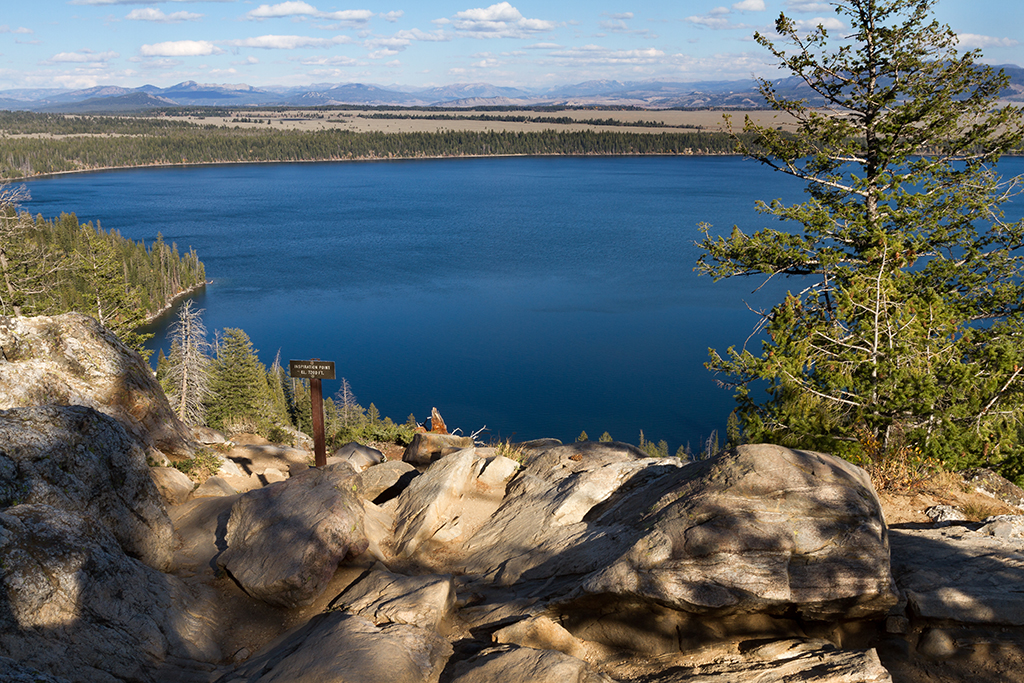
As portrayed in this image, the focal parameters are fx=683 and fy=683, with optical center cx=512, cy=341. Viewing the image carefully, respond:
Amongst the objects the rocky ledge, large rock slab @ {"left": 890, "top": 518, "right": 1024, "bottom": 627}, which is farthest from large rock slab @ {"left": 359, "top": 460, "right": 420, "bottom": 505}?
large rock slab @ {"left": 890, "top": 518, "right": 1024, "bottom": 627}

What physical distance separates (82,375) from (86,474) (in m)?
4.56

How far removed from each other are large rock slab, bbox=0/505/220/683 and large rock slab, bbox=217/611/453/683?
2.06 ft

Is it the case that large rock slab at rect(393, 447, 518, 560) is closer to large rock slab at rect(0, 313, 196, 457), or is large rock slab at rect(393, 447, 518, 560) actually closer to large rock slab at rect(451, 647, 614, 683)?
large rock slab at rect(451, 647, 614, 683)

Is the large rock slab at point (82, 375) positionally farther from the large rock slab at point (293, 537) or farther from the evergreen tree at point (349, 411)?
the evergreen tree at point (349, 411)

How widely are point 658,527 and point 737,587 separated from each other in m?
0.90

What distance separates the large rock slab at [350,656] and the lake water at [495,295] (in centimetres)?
3826

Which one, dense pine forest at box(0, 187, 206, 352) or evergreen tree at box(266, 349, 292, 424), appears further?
evergreen tree at box(266, 349, 292, 424)

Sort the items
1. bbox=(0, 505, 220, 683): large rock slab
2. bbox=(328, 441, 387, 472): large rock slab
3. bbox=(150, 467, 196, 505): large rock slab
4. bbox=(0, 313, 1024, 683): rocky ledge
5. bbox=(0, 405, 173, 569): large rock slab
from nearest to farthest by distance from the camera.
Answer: bbox=(0, 505, 220, 683): large rock slab → bbox=(0, 313, 1024, 683): rocky ledge → bbox=(0, 405, 173, 569): large rock slab → bbox=(150, 467, 196, 505): large rock slab → bbox=(328, 441, 387, 472): large rock slab

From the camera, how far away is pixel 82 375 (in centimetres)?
1132

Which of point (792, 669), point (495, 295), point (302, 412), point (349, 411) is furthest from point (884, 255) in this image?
point (495, 295)

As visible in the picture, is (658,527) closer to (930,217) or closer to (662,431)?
(930,217)

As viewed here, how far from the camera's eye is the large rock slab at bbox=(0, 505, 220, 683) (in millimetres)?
5238

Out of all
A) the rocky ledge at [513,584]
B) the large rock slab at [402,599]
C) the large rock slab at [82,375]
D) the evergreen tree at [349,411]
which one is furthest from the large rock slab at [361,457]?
the evergreen tree at [349,411]

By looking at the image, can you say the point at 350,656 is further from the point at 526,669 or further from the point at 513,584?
the point at 513,584
